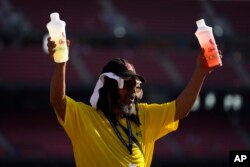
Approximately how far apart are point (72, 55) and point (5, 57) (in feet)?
5.19

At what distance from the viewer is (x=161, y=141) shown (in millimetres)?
19516

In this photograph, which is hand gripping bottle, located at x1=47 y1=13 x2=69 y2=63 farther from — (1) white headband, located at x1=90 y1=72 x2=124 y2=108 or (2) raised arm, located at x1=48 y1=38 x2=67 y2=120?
(1) white headband, located at x1=90 y1=72 x2=124 y2=108

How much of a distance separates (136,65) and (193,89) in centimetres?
1516

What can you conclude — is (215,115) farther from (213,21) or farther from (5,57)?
(5,57)

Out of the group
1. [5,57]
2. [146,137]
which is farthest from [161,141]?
[146,137]

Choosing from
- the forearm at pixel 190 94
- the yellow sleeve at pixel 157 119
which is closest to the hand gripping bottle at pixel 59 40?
the yellow sleeve at pixel 157 119

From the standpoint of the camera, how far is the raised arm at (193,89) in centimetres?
452

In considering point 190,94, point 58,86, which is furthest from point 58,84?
point 190,94

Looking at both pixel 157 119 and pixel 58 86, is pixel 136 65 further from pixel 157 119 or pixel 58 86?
pixel 58 86

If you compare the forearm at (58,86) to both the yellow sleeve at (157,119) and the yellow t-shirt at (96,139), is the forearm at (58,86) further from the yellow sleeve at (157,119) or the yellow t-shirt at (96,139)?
the yellow sleeve at (157,119)

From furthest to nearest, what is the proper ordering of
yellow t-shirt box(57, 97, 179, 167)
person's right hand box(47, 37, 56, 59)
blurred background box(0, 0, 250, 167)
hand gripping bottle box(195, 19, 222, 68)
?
blurred background box(0, 0, 250, 167), hand gripping bottle box(195, 19, 222, 68), yellow t-shirt box(57, 97, 179, 167), person's right hand box(47, 37, 56, 59)

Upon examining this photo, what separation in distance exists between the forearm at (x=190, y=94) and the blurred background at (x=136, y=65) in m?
13.4

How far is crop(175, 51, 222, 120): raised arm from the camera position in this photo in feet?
14.8

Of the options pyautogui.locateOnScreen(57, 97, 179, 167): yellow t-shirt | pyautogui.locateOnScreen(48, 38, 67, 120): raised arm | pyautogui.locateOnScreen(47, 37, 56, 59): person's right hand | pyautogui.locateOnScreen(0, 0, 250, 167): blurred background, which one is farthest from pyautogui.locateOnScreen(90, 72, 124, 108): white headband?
pyautogui.locateOnScreen(0, 0, 250, 167): blurred background
